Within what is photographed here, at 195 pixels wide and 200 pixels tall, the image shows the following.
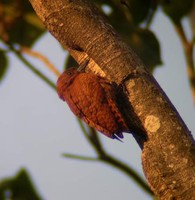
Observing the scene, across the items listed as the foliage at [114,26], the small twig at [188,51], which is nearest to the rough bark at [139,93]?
the foliage at [114,26]

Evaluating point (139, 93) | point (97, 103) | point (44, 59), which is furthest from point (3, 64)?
point (139, 93)

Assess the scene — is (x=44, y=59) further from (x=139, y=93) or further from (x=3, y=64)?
(x=139, y=93)

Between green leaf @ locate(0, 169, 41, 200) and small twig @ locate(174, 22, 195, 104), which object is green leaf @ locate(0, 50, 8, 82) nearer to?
green leaf @ locate(0, 169, 41, 200)

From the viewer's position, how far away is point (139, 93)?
1299 millimetres

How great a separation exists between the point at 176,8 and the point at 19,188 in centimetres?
137

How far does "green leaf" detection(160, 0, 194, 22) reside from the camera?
7.99ft

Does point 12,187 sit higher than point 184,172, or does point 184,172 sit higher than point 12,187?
→ point 12,187

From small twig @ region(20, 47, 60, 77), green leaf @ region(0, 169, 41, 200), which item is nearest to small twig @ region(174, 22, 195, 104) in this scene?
small twig @ region(20, 47, 60, 77)

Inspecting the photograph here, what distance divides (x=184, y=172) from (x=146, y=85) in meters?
0.24

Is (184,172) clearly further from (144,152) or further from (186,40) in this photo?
(186,40)

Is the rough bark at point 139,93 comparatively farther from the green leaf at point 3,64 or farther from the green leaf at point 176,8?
the green leaf at point 3,64

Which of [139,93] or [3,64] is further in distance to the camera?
[3,64]

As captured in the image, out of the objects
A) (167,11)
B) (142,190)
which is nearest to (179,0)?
(167,11)

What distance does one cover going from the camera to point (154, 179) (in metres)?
1.29
